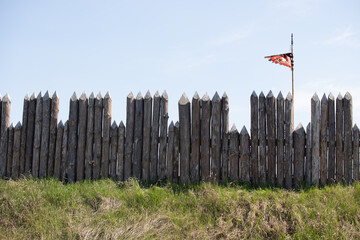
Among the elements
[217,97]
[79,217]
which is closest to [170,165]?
[217,97]

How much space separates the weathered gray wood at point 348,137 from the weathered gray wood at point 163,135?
12.3 ft

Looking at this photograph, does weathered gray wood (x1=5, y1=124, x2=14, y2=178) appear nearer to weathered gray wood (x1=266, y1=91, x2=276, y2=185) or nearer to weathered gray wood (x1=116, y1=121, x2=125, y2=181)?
weathered gray wood (x1=116, y1=121, x2=125, y2=181)

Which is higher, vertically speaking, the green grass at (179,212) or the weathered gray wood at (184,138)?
the weathered gray wood at (184,138)

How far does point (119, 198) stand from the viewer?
23.1ft

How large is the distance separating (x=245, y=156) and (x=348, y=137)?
2165mm

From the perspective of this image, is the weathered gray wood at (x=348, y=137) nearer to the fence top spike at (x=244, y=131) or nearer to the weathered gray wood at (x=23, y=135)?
the fence top spike at (x=244, y=131)

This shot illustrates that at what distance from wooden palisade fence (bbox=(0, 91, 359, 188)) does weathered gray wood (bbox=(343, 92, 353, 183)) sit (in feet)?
0.06

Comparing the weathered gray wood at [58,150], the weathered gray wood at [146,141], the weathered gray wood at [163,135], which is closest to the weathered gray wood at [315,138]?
the weathered gray wood at [163,135]

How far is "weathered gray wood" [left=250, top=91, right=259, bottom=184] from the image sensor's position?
7.81 meters

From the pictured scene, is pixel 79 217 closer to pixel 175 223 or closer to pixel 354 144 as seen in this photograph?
pixel 175 223

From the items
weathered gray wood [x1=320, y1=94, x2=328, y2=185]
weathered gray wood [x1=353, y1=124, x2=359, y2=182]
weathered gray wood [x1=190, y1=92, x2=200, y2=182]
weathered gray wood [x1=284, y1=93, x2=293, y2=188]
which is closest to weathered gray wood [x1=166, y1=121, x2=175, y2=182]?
weathered gray wood [x1=190, y1=92, x2=200, y2=182]

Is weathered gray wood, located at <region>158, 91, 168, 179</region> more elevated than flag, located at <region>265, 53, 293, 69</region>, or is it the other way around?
flag, located at <region>265, 53, 293, 69</region>

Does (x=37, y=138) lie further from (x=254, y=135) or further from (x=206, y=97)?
(x=254, y=135)

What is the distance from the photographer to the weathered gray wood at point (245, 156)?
7.79 m
